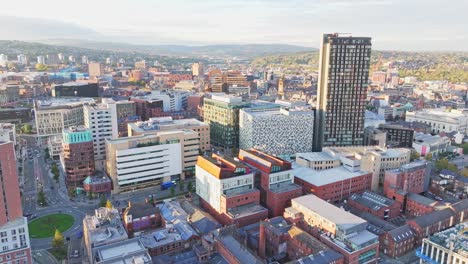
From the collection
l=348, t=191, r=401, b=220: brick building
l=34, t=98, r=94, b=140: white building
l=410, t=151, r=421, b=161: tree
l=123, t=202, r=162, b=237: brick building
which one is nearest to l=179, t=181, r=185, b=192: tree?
l=123, t=202, r=162, b=237: brick building

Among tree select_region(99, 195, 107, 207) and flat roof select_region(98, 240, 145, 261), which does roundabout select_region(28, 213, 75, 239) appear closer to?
tree select_region(99, 195, 107, 207)

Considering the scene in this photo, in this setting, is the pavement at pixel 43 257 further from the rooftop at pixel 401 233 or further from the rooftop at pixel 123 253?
the rooftop at pixel 401 233

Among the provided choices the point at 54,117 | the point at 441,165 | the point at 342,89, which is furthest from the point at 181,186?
the point at 441,165

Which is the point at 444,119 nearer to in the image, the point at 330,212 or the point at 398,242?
the point at 398,242

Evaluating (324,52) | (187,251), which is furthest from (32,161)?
(324,52)

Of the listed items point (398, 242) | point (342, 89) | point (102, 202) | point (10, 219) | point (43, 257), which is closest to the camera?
point (10, 219)

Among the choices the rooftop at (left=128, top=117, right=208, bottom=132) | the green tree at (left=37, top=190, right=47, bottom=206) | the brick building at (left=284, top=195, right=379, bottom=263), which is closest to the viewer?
the brick building at (left=284, top=195, right=379, bottom=263)

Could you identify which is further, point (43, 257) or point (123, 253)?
point (43, 257)
